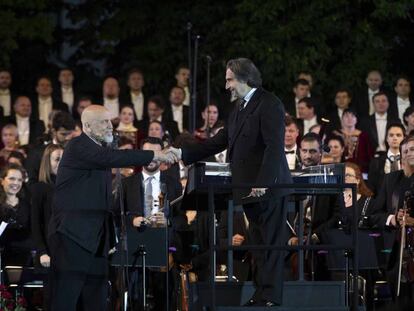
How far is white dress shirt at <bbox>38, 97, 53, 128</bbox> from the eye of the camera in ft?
58.0

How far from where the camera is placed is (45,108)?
17.8 metres

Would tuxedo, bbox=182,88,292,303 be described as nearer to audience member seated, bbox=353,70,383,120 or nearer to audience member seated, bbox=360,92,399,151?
audience member seated, bbox=360,92,399,151

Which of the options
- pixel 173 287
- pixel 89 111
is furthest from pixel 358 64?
pixel 89 111

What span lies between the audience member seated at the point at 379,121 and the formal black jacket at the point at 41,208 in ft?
19.5

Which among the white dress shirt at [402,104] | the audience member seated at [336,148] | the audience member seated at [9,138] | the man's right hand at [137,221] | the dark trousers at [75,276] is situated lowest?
the dark trousers at [75,276]

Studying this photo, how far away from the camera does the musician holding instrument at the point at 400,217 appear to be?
11953mm

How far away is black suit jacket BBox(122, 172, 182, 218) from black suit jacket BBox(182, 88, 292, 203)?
3.06 m

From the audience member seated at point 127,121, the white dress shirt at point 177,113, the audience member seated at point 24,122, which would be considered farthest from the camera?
the white dress shirt at point 177,113

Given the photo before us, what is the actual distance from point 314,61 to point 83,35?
166 inches

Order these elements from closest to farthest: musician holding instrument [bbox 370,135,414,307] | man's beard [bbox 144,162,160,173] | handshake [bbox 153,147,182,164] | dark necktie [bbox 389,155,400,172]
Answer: handshake [bbox 153,147,182,164] → musician holding instrument [bbox 370,135,414,307] → man's beard [bbox 144,162,160,173] → dark necktie [bbox 389,155,400,172]

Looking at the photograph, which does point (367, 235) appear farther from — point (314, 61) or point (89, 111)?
point (314, 61)

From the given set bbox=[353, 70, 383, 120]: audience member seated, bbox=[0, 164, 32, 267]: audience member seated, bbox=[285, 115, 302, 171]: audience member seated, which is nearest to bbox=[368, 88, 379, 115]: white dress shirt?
bbox=[353, 70, 383, 120]: audience member seated

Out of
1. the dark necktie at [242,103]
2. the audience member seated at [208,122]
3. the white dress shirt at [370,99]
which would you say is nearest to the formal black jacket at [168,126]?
the audience member seated at [208,122]

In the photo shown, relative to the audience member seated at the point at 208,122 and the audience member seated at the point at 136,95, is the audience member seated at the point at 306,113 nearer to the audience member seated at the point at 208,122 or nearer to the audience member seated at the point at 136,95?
the audience member seated at the point at 208,122
